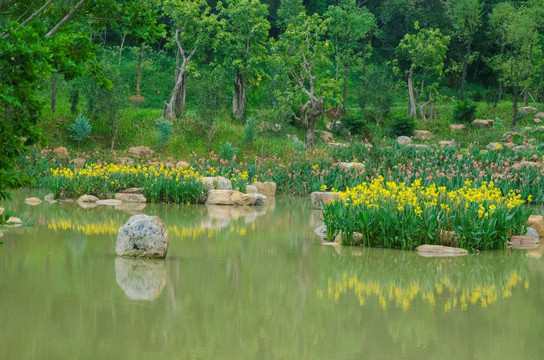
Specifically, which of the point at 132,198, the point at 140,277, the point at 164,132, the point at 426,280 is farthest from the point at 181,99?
the point at 426,280

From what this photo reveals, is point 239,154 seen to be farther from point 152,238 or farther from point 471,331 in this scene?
point 471,331

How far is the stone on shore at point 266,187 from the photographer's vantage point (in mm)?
24906

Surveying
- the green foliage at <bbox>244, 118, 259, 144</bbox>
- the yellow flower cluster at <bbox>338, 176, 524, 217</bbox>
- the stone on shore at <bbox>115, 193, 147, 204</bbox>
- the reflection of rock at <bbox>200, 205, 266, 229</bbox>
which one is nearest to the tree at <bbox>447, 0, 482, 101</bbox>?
the green foliage at <bbox>244, 118, 259, 144</bbox>

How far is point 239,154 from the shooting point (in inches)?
1236

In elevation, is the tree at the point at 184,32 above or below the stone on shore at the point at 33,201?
above

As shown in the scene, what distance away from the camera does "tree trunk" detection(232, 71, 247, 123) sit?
126 ft

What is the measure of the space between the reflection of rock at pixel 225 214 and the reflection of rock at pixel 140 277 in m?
4.69

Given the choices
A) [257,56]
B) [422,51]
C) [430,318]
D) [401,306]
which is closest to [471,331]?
[430,318]

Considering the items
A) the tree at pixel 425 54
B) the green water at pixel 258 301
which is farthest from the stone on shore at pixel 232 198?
the tree at pixel 425 54

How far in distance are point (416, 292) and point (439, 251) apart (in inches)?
122

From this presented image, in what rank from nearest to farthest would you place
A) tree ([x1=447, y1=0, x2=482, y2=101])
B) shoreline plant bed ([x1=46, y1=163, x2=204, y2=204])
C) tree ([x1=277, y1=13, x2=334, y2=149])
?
shoreline plant bed ([x1=46, y1=163, x2=204, y2=204])
tree ([x1=277, y1=13, x2=334, y2=149])
tree ([x1=447, y1=0, x2=482, y2=101])

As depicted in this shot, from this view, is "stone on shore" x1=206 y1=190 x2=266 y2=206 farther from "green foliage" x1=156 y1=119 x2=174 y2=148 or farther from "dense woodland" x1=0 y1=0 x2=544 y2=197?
"green foliage" x1=156 y1=119 x2=174 y2=148

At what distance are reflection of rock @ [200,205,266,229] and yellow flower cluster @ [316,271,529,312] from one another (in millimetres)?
6261

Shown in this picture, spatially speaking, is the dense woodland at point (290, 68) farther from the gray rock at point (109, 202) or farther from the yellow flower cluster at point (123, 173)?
the gray rock at point (109, 202)
